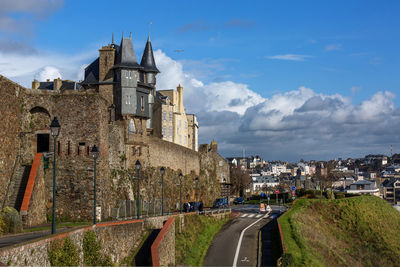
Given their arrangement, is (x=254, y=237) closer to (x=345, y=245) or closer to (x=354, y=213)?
(x=345, y=245)

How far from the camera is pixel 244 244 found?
34.4 m

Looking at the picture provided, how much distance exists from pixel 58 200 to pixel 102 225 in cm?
823

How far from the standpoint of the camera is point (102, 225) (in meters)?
24.2

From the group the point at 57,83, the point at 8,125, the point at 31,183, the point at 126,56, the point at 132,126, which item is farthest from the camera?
the point at 57,83

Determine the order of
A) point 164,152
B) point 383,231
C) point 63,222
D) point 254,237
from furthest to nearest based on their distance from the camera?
point 164,152, point 383,231, point 254,237, point 63,222

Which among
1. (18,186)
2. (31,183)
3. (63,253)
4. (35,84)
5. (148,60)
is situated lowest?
(63,253)

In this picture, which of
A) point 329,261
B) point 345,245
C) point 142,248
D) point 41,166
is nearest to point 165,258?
point 142,248

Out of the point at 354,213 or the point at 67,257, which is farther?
the point at 354,213

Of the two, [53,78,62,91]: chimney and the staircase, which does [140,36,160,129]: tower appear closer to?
[53,78,62,91]: chimney

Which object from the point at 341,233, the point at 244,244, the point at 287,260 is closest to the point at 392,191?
the point at 341,233

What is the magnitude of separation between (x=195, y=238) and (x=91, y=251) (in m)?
14.8

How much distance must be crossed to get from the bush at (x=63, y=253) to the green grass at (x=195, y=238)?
11274 mm

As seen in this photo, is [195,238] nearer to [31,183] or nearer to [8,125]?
[31,183]

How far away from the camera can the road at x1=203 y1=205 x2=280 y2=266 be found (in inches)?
1191
